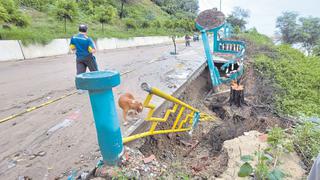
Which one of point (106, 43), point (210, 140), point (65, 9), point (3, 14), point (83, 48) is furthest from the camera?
point (106, 43)

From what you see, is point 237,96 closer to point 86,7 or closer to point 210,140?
point 210,140

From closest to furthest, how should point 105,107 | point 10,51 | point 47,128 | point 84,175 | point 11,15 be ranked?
point 105,107 < point 84,175 < point 47,128 < point 10,51 < point 11,15

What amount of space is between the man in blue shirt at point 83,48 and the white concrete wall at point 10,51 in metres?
6.92

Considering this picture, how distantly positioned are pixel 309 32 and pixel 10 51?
43651 millimetres

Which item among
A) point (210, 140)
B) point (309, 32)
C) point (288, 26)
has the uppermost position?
point (288, 26)

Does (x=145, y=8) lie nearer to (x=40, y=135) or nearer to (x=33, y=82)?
(x=33, y=82)

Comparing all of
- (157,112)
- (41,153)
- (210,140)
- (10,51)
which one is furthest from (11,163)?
(10,51)

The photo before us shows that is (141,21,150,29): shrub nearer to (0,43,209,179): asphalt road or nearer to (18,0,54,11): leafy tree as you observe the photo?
(18,0,54,11): leafy tree

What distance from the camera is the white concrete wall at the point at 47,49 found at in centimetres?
1079

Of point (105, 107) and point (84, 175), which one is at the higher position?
point (105, 107)

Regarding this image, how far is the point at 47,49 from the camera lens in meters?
11.9

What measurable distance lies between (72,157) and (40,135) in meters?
0.90

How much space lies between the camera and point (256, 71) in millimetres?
9414

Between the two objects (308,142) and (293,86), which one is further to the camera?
(293,86)
